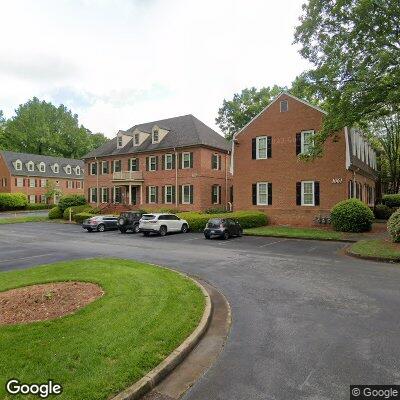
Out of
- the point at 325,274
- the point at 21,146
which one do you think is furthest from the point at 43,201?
the point at 325,274

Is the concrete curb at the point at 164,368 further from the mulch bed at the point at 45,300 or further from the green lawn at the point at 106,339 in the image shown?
the mulch bed at the point at 45,300

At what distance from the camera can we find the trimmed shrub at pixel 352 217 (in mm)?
22578

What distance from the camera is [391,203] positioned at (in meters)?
41.2

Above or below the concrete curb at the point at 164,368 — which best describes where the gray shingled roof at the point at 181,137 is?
above

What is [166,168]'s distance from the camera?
126ft

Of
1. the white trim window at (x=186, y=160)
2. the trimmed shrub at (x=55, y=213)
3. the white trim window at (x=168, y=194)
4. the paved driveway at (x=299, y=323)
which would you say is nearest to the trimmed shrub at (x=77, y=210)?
the trimmed shrub at (x=55, y=213)

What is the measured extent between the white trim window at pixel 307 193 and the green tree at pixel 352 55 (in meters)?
6.93

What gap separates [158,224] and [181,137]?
1628cm

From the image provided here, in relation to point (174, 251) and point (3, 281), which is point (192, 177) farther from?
point (3, 281)

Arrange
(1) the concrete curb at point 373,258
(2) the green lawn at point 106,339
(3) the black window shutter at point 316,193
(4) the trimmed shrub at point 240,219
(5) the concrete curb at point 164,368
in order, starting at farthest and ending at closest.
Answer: (4) the trimmed shrub at point 240,219 → (3) the black window shutter at point 316,193 → (1) the concrete curb at point 373,258 → (2) the green lawn at point 106,339 → (5) the concrete curb at point 164,368

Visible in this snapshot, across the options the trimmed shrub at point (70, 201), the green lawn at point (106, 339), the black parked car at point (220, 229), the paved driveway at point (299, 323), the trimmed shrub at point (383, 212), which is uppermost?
the trimmed shrub at point (70, 201)

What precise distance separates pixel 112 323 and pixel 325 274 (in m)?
7.67

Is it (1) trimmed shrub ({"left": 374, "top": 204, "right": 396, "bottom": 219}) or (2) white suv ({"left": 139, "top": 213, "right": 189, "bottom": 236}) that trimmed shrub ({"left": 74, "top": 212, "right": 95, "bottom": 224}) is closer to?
(2) white suv ({"left": 139, "top": 213, "right": 189, "bottom": 236})

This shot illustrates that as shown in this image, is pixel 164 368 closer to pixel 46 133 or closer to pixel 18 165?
pixel 18 165
